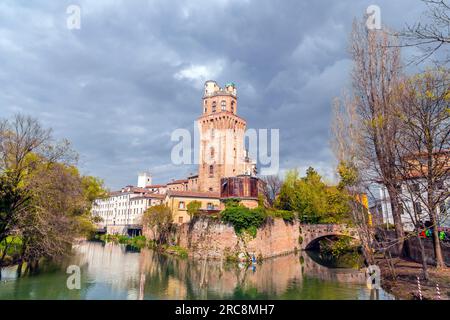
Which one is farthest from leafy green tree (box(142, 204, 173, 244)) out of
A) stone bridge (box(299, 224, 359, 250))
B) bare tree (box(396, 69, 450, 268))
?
bare tree (box(396, 69, 450, 268))

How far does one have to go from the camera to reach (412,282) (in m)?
14.6

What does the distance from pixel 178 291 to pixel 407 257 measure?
17.8 meters

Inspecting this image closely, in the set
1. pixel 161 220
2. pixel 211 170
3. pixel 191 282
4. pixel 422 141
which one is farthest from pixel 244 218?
pixel 211 170

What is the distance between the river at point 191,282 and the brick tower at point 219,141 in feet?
82.6

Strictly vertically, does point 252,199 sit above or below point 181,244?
above

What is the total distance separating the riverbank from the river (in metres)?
0.80

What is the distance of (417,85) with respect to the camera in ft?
40.0

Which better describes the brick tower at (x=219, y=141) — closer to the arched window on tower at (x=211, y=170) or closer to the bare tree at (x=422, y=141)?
the arched window on tower at (x=211, y=170)


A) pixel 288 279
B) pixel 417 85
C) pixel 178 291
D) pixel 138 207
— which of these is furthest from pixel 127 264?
pixel 138 207

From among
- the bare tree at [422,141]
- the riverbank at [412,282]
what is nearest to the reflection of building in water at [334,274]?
the riverbank at [412,282]

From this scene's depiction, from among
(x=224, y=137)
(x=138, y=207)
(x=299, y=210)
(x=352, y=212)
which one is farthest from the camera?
(x=138, y=207)

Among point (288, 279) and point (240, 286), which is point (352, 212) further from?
point (240, 286)

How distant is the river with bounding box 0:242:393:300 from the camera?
54.1 ft

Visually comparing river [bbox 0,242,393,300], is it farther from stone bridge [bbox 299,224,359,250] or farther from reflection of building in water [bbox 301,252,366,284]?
stone bridge [bbox 299,224,359,250]
